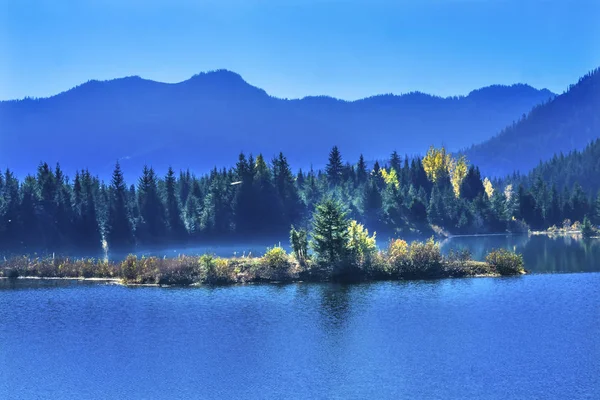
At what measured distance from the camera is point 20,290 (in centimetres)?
6719

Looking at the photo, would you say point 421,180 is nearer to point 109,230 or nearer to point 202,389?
point 109,230

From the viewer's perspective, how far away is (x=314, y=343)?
41.6m

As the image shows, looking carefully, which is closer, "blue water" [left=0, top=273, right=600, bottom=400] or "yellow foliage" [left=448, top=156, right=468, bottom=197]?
"blue water" [left=0, top=273, right=600, bottom=400]

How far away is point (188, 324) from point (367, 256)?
973 inches

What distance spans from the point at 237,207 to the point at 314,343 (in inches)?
4045

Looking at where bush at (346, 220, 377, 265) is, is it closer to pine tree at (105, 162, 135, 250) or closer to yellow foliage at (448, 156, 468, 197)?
pine tree at (105, 162, 135, 250)

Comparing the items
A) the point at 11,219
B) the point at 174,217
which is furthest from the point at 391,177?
the point at 11,219

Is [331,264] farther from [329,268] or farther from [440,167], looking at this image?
[440,167]

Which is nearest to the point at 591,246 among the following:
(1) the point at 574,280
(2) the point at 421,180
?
(1) the point at 574,280

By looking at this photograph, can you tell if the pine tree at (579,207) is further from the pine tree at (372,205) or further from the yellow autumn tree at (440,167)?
the pine tree at (372,205)

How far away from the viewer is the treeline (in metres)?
126

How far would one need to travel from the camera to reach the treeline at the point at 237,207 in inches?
4980

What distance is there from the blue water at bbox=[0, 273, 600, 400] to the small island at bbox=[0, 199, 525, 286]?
4047mm

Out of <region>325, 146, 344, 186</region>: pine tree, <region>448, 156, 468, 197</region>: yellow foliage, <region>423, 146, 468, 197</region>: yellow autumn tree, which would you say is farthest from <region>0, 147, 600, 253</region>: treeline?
<region>325, 146, 344, 186</region>: pine tree
